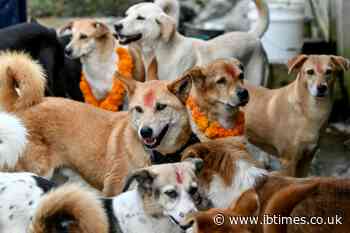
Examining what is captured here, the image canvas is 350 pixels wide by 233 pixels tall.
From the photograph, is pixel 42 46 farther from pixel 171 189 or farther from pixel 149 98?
pixel 171 189

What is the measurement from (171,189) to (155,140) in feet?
3.51

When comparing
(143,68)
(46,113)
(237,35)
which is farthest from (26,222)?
(237,35)

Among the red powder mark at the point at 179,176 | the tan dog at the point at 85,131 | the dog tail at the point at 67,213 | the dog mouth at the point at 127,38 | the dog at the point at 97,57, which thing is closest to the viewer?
the dog tail at the point at 67,213

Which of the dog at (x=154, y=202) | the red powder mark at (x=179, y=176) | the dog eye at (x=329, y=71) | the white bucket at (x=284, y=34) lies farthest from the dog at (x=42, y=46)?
the red powder mark at (x=179, y=176)

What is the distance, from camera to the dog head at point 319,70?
7102 millimetres

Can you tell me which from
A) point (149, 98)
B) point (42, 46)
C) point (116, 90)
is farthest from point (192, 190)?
point (42, 46)

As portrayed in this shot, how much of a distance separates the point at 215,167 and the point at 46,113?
1.54 metres

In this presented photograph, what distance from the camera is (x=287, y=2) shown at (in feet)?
34.9

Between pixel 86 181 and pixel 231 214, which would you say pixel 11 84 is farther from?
pixel 231 214

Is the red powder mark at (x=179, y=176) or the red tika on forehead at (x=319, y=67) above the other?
the red tika on forehead at (x=319, y=67)

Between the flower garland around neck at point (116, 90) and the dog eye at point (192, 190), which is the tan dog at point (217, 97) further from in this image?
the dog eye at point (192, 190)

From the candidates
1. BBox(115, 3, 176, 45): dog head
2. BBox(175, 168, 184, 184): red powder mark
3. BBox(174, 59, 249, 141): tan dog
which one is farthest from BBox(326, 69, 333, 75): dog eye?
BBox(175, 168, 184, 184): red powder mark

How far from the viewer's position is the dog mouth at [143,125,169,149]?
20.6ft

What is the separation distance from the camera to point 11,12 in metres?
10.2
